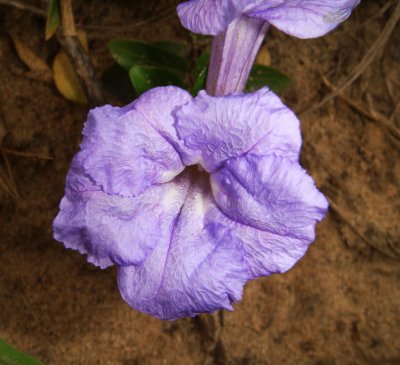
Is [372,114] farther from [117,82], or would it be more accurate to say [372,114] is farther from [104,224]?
[104,224]

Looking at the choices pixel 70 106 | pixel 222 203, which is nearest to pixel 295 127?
pixel 222 203

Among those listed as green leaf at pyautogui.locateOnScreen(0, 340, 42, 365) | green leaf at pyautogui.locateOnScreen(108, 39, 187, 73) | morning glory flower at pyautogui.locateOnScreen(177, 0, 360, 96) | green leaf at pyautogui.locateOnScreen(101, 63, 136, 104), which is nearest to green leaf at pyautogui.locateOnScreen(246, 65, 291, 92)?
green leaf at pyautogui.locateOnScreen(108, 39, 187, 73)

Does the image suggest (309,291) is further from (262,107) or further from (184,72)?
(262,107)

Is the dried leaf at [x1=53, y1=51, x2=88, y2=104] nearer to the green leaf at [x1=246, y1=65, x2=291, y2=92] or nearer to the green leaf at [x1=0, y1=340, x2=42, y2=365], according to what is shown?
the green leaf at [x1=246, y1=65, x2=291, y2=92]

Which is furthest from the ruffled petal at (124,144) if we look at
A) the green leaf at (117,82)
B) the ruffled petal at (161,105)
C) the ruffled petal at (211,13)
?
the green leaf at (117,82)

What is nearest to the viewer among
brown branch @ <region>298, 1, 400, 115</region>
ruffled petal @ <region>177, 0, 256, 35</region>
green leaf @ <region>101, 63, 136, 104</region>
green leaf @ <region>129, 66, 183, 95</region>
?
ruffled petal @ <region>177, 0, 256, 35</region>

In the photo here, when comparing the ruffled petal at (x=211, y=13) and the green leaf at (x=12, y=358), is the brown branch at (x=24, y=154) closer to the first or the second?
the green leaf at (x=12, y=358)
